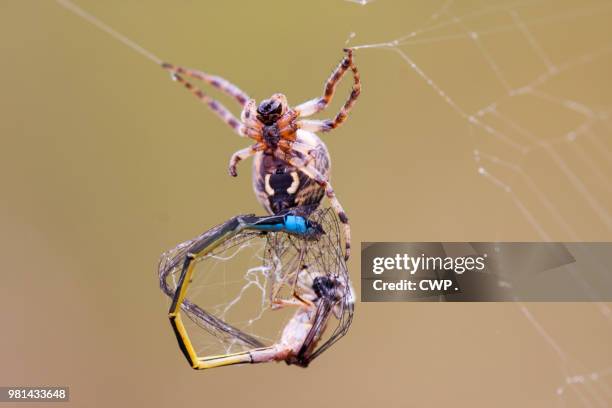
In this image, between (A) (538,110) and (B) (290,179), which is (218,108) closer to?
(B) (290,179)

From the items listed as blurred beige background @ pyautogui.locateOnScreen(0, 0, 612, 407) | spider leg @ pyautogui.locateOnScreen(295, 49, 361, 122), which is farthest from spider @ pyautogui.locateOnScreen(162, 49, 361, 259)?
blurred beige background @ pyautogui.locateOnScreen(0, 0, 612, 407)

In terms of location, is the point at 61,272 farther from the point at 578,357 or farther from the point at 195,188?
the point at 578,357

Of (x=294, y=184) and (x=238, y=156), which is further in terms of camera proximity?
(x=238, y=156)

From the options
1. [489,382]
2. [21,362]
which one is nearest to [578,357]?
[489,382]

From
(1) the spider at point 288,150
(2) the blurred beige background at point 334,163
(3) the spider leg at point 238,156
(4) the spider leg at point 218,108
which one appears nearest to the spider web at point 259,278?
(1) the spider at point 288,150

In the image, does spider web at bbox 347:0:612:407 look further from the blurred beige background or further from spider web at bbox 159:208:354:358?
spider web at bbox 159:208:354:358

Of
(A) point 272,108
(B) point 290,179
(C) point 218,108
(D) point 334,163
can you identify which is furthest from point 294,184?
(D) point 334,163
